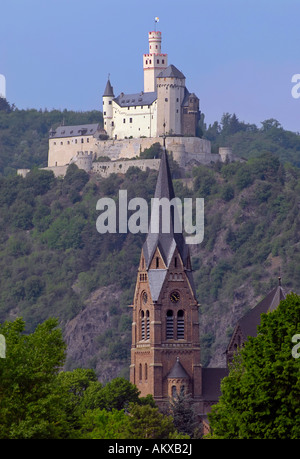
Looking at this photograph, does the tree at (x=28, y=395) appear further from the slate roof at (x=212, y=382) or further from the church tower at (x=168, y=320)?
the slate roof at (x=212, y=382)

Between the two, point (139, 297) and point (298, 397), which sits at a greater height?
point (139, 297)

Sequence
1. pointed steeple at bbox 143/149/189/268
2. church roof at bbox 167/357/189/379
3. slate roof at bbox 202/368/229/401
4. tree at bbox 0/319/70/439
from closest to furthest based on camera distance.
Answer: tree at bbox 0/319/70/439
slate roof at bbox 202/368/229/401
church roof at bbox 167/357/189/379
pointed steeple at bbox 143/149/189/268

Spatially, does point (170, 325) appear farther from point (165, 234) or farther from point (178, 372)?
point (165, 234)

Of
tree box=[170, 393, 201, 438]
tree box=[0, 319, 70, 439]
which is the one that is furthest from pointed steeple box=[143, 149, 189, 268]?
tree box=[0, 319, 70, 439]

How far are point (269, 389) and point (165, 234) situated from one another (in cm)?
5072

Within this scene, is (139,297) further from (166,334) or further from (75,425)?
(75,425)

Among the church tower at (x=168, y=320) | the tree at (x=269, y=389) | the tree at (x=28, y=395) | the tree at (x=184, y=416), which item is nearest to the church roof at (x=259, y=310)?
the church tower at (x=168, y=320)

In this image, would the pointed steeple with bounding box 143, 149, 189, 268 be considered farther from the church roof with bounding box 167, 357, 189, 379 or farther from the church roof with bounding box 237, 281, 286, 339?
the church roof with bounding box 167, 357, 189, 379

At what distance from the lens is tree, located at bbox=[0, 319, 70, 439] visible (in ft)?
271

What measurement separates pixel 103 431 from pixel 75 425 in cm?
307

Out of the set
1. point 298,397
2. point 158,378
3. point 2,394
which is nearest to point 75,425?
point 2,394

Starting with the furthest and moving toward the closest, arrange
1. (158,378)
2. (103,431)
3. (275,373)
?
(158,378) < (103,431) < (275,373)
